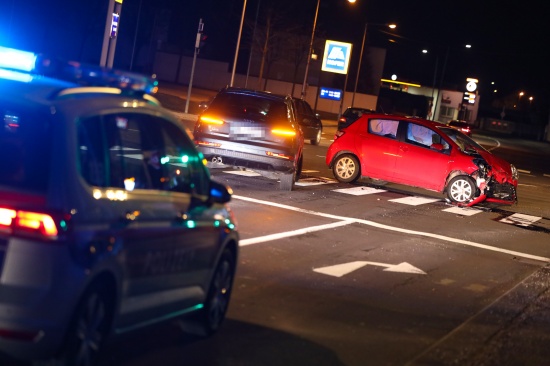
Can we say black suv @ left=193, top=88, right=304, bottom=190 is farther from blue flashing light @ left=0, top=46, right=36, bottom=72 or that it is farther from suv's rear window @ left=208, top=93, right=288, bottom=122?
blue flashing light @ left=0, top=46, right=36, bottom=72

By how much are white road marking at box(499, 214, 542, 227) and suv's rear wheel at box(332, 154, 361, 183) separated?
12.0ft

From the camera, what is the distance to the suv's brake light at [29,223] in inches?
195

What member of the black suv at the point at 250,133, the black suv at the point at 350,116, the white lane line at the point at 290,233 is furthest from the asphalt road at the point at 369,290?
the black suv at the point at 350,116

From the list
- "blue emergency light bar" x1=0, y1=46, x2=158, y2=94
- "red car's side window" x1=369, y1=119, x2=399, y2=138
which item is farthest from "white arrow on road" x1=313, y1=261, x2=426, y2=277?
"red car's side window" x1=369, y1=119, x2=399, y2=138

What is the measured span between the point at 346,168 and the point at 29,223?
1703 cm

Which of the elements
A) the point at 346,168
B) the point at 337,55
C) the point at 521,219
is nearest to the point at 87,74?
the point at 521,219

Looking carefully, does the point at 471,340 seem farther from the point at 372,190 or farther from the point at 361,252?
the point at 372,190

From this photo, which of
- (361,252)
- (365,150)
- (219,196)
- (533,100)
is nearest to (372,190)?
(365,150)

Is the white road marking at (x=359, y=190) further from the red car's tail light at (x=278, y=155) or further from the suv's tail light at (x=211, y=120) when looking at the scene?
the suv's tail light at (x=211, y=120)

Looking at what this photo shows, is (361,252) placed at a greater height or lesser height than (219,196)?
lesser

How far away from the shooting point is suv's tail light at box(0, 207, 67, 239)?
495cm

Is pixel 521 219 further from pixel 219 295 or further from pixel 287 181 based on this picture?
pixel 219 295

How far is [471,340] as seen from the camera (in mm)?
8453

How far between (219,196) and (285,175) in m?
11.3
